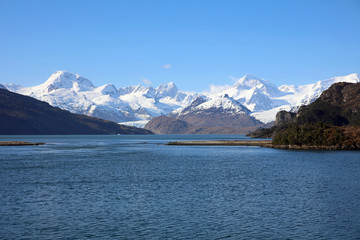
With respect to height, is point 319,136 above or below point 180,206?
above

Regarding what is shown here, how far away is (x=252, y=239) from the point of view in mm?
38469

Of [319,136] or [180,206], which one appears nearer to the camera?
[180,206]

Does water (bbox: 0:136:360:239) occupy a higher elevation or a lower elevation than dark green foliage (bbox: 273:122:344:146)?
lower

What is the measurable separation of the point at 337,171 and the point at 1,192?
68.8 meters

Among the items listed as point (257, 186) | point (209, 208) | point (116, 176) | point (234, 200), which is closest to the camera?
point (209, 208)

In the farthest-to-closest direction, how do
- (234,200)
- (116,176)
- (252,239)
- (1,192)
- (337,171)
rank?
(337,171), (116,176), (1,192), (234,200), (252,239)

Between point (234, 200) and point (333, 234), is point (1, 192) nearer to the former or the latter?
point (234, 200)

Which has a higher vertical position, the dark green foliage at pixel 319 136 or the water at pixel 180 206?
A: the dark green foliage at pixel 319 136

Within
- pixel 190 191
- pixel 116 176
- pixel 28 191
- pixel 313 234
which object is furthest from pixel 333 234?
pixel 116 176

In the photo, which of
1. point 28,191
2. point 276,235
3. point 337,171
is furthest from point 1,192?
point 337,171

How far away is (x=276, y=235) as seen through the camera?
3984 cm

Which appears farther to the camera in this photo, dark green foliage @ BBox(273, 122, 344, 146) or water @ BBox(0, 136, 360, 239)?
dark green foliage @ BBox(273, 122, 344, 146)

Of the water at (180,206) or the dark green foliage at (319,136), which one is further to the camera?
the dark green foliage at (319,136)

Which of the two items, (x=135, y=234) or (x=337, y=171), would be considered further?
(x=337, y=171)
